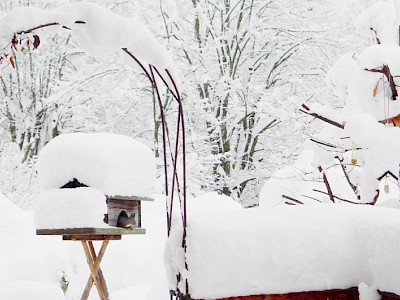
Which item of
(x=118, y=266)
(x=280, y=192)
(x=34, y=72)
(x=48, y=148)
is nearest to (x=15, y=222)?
(x=118, y=266)

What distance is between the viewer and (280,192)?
386 cm

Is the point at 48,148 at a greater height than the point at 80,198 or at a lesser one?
greater

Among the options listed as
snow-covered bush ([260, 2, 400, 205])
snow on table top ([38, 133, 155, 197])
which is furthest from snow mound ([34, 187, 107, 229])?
snow-covered bush ([260, 2, 400, 205])

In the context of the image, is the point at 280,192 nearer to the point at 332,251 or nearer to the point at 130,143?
the point at 130,143

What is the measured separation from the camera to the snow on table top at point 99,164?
3871mm

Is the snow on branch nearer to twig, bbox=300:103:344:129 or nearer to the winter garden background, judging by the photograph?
twig, bbox=300:103:344:129

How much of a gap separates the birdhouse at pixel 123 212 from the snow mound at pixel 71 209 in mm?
135

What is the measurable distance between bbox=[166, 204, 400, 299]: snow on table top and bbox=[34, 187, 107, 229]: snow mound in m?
2.45

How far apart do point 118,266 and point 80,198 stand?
2649mm

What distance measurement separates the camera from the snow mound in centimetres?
367

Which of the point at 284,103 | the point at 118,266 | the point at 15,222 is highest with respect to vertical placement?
the point at 284,103

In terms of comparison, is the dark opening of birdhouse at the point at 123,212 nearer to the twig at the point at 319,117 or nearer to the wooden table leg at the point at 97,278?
the wooden table leg at the point at 97,278

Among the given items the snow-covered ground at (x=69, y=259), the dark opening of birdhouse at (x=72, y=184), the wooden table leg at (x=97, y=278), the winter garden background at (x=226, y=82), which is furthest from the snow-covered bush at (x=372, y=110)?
the winter garden background at (x=226, y=82)

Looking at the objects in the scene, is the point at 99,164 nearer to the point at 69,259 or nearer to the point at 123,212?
the point at 123,212
